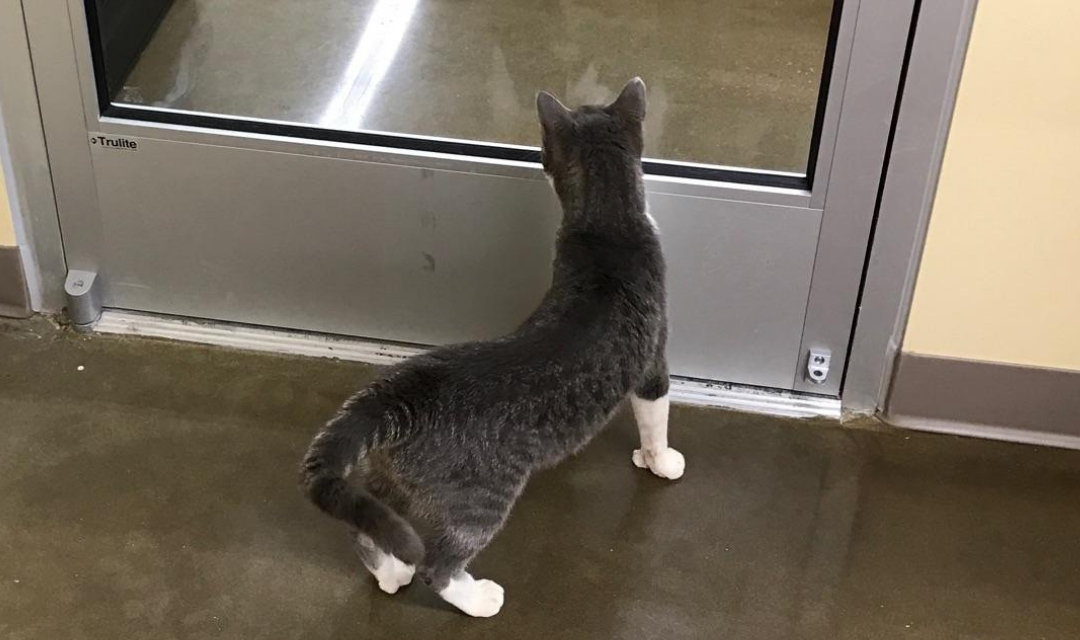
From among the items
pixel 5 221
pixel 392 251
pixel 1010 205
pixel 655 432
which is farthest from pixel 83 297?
pixel 1010 205

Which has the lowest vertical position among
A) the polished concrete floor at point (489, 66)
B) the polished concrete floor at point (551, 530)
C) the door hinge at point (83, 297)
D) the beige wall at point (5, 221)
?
the polished concrete floor at point (551, 530)

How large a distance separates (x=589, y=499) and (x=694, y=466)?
207 mm

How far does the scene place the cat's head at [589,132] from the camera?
5.48 ft

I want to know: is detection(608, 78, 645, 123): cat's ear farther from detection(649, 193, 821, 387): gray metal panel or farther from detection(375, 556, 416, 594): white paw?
detection(375, 556, 416, 594): white paw

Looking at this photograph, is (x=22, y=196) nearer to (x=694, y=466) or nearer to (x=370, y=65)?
(x=370, y=65)

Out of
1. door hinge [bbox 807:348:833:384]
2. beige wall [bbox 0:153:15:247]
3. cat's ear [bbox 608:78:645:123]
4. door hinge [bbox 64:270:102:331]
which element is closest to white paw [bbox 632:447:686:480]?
door hinge [bbox 807:348:833:384]

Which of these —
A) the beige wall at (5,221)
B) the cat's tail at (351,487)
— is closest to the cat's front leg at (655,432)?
the cat's tail at (351,487)

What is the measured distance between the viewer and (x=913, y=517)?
1863mm

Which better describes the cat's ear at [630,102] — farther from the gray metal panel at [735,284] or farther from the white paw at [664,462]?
the white paw at [664,462]

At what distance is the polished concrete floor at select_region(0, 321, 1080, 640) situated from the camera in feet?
5.49

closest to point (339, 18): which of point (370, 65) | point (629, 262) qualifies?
point (370, 65)

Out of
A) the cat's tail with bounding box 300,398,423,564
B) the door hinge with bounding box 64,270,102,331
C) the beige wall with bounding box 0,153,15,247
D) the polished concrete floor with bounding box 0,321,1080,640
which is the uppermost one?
the cat's tail with bounding box 300,398,423,564

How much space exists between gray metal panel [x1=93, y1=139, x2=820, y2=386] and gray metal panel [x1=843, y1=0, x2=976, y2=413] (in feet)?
0.39

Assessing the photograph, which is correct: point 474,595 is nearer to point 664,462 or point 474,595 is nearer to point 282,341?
point 664,462
